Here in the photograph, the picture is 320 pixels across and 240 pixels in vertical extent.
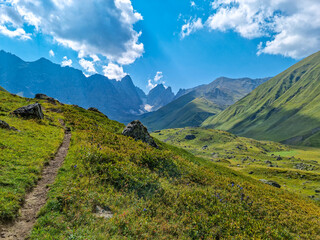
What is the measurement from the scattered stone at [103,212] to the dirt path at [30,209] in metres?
3.36

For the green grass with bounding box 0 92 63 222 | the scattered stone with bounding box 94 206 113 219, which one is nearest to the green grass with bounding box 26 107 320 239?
the scattered stone with bounding box 94 206 113 219

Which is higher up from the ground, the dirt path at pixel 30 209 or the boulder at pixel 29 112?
the boulder at pixel 29 112

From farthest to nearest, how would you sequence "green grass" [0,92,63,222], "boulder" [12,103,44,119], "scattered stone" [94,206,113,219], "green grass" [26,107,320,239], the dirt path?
"boulder" [12,103,44,119] < "scattered stone" [94,206,113,219] < "green grass" [0,92,63,222] < "green grass" [26,107,320,239] < the dirt path

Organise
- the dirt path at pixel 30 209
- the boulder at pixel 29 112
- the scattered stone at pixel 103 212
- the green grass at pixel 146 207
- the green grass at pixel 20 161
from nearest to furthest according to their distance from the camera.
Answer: the dirt path at pixel 30 209 → the green grass at pixel 146 207 → the green grass at pixel 20 161 → the scattered stone at pixel 103 212 → the boulder at pixel 29 112

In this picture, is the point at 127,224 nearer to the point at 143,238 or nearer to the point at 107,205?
the point at 143,238

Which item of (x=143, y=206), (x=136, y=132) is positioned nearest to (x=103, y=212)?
(x=143, y=206)

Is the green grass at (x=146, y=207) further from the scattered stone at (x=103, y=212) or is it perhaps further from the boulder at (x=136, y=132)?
the boulder at (x=136, y=132)

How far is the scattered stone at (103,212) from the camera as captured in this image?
10567mm

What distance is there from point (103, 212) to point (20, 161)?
9.63m

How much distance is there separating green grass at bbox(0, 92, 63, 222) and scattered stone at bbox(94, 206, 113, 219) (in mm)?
4340

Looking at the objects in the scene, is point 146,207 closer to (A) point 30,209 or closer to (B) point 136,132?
(A) point 30,209

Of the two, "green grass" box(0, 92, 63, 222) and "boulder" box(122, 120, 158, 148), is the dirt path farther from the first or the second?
"boulder" box(122, 120, 158, 148)

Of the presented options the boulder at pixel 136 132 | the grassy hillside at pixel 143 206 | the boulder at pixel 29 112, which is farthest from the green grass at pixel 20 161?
the boulder at pixel 136 132

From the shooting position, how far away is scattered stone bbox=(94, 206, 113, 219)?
10.6 metres
